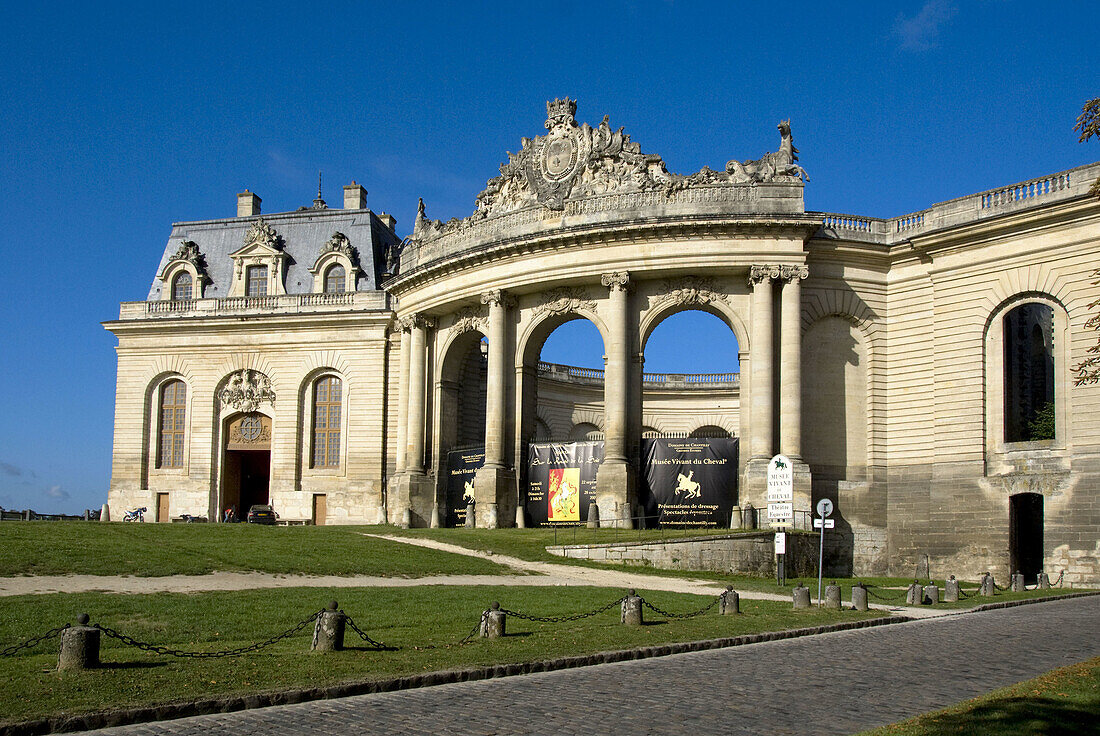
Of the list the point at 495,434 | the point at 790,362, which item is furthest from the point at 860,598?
the point at 495,434

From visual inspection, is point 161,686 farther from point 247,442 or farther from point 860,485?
point 247,442

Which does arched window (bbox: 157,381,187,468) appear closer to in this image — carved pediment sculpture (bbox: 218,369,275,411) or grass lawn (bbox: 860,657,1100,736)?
carved pediment sculpture (bbox: 218,369,275,411)

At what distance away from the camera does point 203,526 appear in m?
37.8

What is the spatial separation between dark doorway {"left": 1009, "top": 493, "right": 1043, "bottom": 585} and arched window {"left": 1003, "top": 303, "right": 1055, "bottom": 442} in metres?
2.81

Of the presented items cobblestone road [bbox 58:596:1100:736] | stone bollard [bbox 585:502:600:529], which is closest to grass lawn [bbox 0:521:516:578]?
stone bollard [bbox 585:502:600:529]

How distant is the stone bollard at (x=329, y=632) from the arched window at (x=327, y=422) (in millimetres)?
36818

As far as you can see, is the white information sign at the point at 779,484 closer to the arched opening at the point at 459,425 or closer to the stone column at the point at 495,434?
the stone column at the point at 495,434

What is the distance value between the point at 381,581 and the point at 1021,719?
59.7 feet

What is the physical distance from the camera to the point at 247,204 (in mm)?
61688

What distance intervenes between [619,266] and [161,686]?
30733 millimetres

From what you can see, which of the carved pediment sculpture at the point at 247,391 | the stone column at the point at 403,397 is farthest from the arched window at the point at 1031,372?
the carved pediment sculpture at the point at 247,391

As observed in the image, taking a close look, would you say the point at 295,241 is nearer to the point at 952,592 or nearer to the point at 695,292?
the point at 695,292

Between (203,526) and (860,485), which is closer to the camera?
→ (203,526)

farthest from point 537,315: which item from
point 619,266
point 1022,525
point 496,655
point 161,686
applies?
point 161,686
